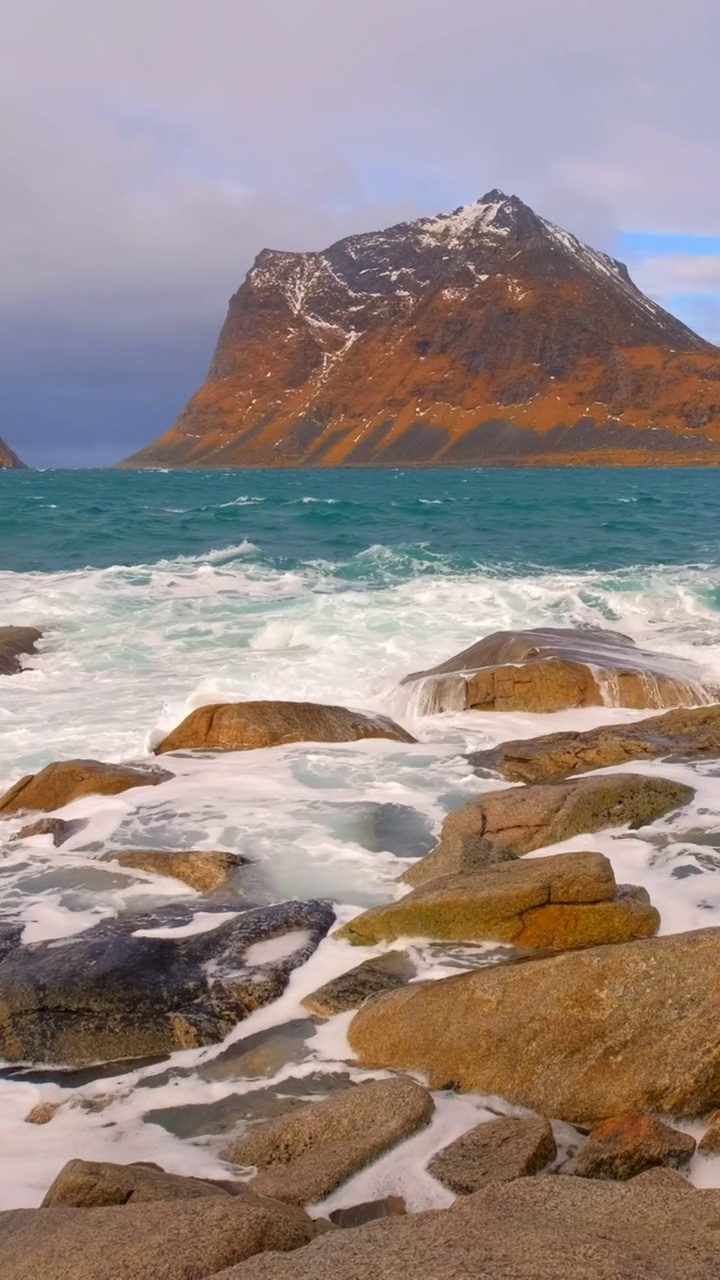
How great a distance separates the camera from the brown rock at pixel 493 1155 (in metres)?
4.00

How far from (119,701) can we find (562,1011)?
11.0m

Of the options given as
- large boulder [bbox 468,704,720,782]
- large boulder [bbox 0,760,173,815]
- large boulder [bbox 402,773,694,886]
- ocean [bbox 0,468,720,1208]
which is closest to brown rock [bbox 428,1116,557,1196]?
ocean [bbox 0,468,720,1208]

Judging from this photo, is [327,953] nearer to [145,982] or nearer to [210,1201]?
[145,982]

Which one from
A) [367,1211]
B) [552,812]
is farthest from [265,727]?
[367,1211]

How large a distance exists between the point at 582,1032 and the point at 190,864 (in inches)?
164

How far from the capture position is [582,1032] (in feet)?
16.1

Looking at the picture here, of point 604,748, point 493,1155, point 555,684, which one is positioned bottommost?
point 493,1155

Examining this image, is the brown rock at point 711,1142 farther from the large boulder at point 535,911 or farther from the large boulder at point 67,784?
the large boulder at point 67,784

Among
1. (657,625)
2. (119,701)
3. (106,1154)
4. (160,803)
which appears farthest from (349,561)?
(106,1154)

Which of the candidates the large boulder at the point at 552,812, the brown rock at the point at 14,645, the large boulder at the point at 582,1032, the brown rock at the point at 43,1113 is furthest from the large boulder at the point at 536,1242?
the brown rock at the point at 14,645

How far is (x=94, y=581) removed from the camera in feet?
87.3

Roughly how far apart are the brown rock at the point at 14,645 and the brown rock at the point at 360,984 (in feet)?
38.8

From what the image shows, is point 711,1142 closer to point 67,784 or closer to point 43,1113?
point 43,1113

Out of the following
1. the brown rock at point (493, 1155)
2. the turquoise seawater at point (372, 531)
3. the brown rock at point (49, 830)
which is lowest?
the brown rock at point (49, 830)
